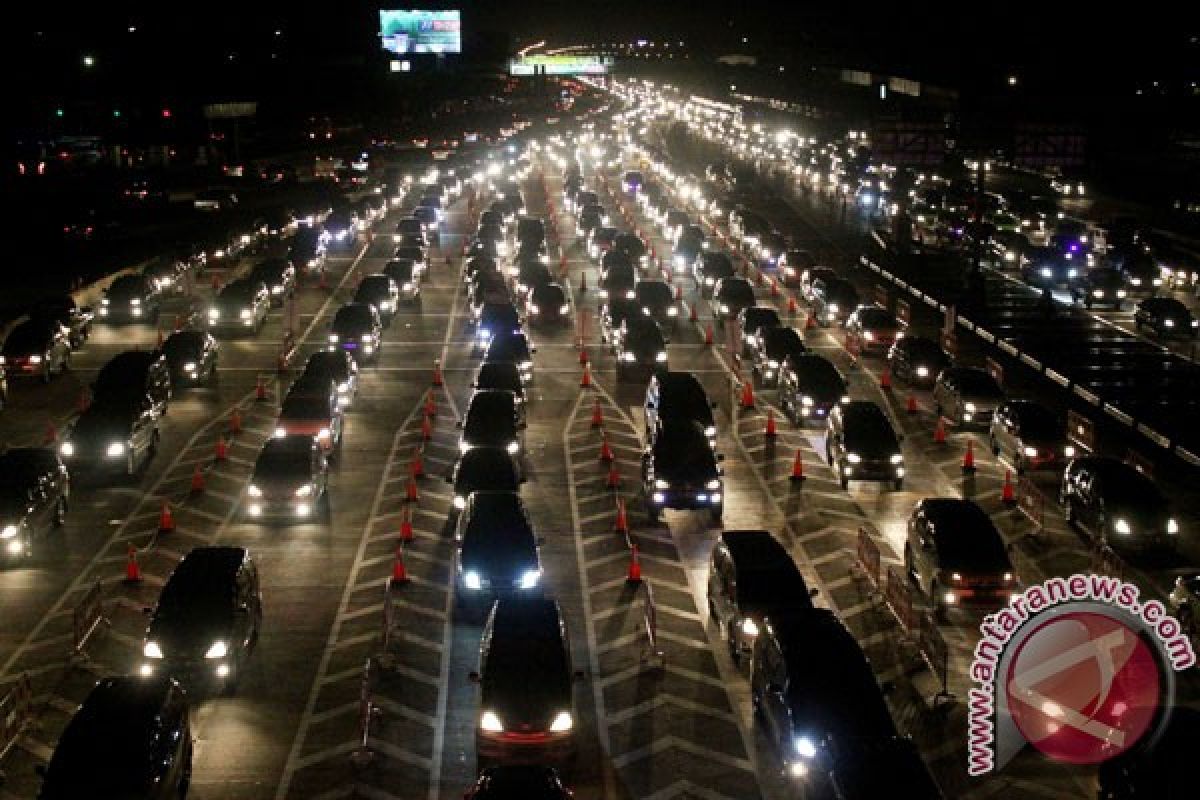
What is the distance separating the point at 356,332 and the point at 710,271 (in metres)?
16.4

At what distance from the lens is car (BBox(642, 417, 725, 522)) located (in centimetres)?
2702

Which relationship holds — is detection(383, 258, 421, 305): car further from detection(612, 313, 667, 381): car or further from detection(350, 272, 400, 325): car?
detection(612, 313, 667, 381): car

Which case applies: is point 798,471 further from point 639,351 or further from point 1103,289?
point 1103,289

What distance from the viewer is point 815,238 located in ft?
241

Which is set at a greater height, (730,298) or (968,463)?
(730,298)

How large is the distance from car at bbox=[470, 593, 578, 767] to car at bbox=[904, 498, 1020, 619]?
294 inches

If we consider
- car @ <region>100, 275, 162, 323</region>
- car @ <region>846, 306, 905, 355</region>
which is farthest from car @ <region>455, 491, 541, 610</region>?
car @ <region>100, 275, 162, 323</region>

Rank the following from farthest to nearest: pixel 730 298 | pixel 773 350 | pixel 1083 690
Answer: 1. pixel 730 298
2. pixel 773 350
3. pixel 1083 690

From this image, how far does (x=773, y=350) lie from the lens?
38625 mm

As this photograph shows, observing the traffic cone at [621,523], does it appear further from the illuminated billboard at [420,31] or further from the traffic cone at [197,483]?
the illuminated billboard at [420,31]

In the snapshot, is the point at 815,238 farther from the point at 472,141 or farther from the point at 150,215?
the point at 472,141

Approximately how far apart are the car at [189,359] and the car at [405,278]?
13.6 m

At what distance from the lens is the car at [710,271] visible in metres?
52.8

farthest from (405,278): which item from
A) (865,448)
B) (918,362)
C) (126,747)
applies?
(126,747)
